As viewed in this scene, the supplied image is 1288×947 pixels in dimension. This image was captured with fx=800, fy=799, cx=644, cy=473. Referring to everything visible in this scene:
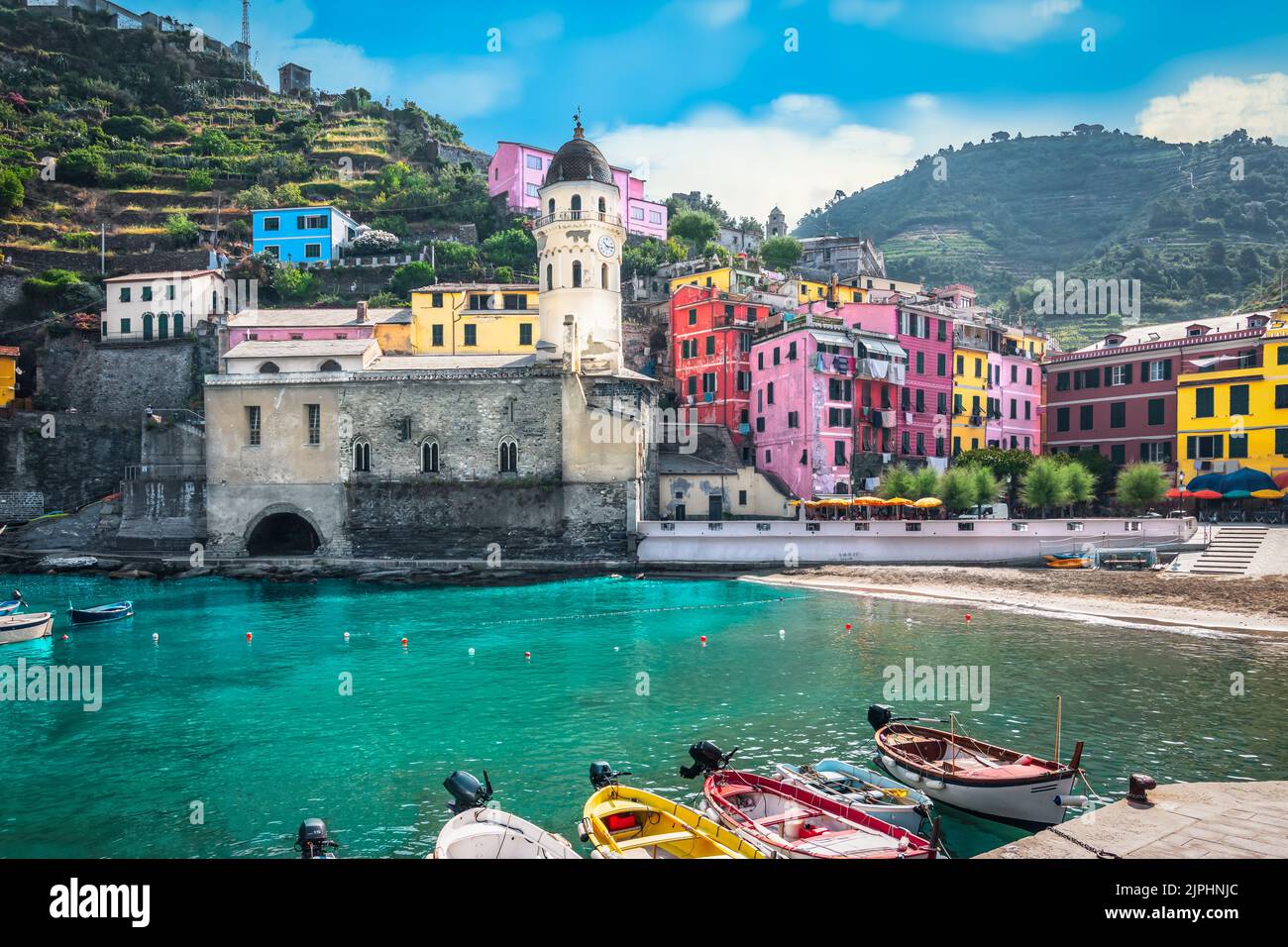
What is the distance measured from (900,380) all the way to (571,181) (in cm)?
2376

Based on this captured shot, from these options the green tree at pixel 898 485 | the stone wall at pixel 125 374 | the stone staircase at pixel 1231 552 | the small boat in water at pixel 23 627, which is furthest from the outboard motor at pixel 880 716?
the stone wall at pixel 125 374

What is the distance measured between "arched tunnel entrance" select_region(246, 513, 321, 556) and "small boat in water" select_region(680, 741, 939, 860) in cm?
3924

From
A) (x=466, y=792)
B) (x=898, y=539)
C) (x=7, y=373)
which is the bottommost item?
(x=466, y=792)

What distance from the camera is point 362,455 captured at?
46719 mm

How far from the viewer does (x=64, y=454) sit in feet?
168

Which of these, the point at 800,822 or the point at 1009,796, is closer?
the point at 800,822

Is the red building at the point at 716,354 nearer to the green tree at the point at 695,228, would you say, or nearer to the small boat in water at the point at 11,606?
the green tree at the point at 695,228

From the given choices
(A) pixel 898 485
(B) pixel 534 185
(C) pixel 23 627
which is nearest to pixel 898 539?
(A) pixel 898 485

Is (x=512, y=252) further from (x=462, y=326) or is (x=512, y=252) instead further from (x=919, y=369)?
(x=919, y=369)

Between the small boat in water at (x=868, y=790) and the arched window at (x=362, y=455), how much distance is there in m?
37.8

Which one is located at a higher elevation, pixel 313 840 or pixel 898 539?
pixel 898 539

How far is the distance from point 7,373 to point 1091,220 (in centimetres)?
16193

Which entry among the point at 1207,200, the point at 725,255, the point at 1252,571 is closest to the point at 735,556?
the point at 1252,571
